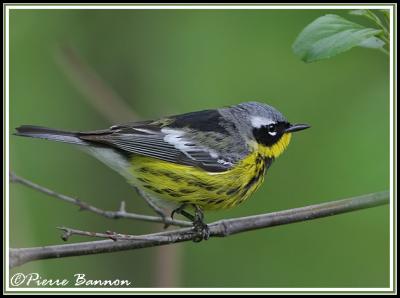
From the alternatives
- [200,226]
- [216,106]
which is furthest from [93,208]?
[216,106]

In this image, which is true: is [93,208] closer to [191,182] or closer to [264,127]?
[191,182]

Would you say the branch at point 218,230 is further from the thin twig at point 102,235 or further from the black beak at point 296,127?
the black beak at point 296,127

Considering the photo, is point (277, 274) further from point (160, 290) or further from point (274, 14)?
point (274, 14)

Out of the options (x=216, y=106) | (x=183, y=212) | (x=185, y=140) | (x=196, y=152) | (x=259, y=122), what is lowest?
(x=183, y=212)

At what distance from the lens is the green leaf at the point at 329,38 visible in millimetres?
2654

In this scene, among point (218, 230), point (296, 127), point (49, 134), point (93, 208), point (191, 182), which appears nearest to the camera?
point (93, 208)

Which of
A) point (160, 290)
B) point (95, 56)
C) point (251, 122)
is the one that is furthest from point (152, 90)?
point (160, 290)

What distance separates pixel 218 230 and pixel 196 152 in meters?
0.80

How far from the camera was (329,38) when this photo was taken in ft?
8.92

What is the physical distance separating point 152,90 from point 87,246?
378 centimetres

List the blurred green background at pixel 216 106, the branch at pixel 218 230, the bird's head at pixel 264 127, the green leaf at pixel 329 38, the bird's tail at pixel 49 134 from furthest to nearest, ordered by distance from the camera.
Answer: the blurred green background at pixel 216 106 → the bird's head at pixel 264 127 → the bird's tail at pixel 49 134 → the branch at pixel 218 230 → the green leaf at pixel 329 38

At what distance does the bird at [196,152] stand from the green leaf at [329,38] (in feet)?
4.90

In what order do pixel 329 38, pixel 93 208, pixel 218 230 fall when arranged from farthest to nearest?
pixel 218 230
pixel 93 208
pixel 329 38

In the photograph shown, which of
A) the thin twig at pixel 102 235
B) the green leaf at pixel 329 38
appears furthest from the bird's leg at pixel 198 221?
the green leaf at pixel 329 38
